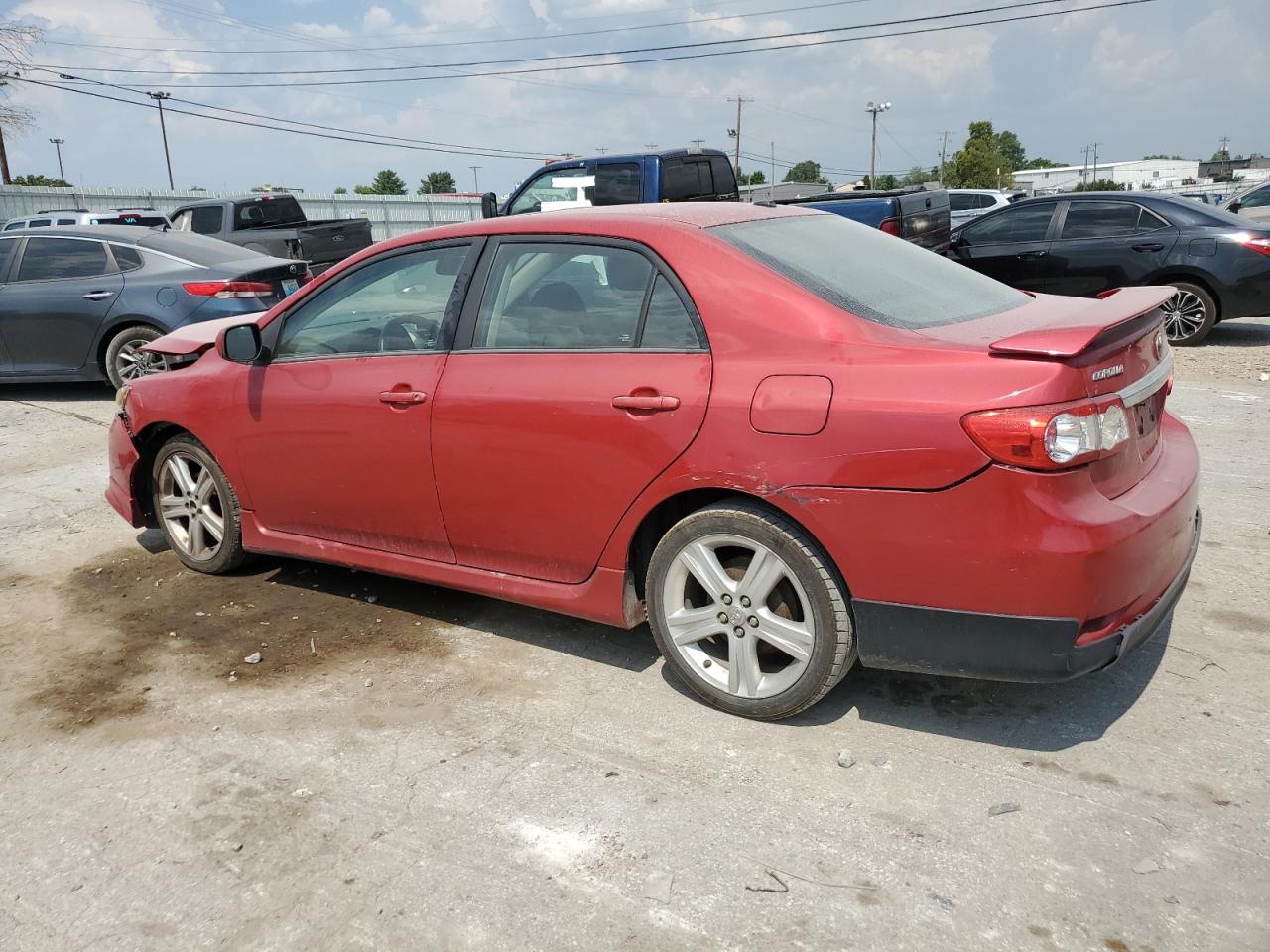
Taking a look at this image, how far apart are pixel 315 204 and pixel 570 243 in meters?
38.4

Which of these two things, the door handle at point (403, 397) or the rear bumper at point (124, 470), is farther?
the rear bumper at point (124, 470)

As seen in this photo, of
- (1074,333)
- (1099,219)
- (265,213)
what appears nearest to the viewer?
(1074,333)

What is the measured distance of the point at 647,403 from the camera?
11.3 feet

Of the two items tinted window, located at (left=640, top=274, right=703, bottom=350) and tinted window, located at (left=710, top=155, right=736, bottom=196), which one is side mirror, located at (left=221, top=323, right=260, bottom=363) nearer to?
tinted window, located at (left=640, top=274, right=703, bottom=350)

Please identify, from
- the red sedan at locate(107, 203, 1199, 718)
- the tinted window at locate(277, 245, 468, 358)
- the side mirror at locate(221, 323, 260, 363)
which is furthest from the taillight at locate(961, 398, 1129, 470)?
the side mirror at locate(221, 323, 260, 363)

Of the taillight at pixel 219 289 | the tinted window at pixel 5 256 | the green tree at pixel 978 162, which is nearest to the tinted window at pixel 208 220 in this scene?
the tinted window at pixel 5 256

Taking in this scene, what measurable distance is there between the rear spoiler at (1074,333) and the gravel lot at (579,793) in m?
1.26

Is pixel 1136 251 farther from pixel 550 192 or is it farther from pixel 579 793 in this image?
pixel 579 793

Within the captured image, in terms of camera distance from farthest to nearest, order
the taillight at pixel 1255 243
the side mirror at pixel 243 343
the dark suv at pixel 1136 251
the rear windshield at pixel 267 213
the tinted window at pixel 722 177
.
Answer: the rear windshield at pixel 267 213 → the tinted window at pixel 722 177 → the dark suv at pixel 1136 251 → the taillight at pixel 1255 243 → the side mirror at pixel 243 343

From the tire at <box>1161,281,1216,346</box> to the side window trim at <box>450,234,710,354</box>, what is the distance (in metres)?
8.59

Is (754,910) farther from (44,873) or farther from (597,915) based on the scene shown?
(44,873)

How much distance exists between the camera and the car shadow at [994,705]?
3.41m

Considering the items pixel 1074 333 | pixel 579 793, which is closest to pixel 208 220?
pixel 579 793

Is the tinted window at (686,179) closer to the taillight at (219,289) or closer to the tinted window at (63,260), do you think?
the taillight at (219,289)
